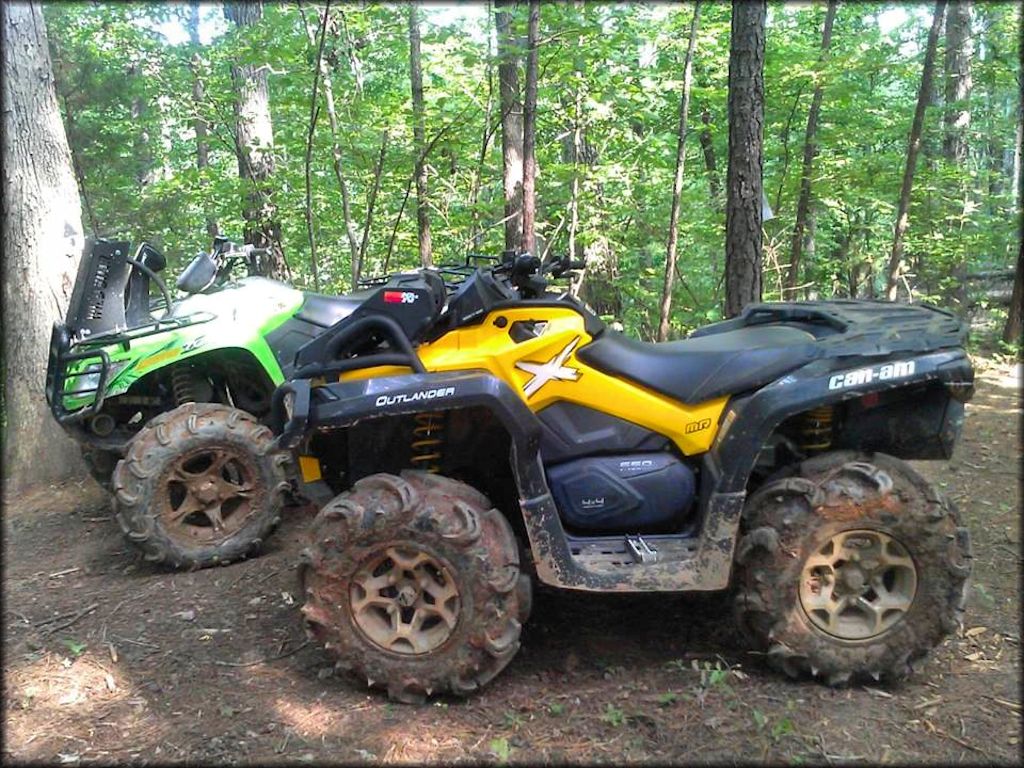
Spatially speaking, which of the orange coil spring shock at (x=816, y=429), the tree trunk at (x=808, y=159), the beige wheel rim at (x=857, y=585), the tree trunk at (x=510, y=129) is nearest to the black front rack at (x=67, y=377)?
the orange coil spring shock at (x=816, y=429)

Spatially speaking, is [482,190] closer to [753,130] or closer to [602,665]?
[753,130]

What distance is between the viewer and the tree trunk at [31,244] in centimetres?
602

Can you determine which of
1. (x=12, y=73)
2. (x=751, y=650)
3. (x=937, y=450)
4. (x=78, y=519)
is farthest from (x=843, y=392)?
(x=12, y=73)

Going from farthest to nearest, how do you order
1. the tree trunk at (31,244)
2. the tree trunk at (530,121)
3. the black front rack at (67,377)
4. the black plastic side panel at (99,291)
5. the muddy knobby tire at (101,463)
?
the tree trunk at (530,121)
the tree trunk at (31,244)
the muddy knobby tire at (101,463)
the black plastic side panel at (99,291)
the black front rack at (67,377)

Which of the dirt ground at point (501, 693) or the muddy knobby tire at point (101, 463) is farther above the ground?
the muddy knobby tire at point (101, 463)

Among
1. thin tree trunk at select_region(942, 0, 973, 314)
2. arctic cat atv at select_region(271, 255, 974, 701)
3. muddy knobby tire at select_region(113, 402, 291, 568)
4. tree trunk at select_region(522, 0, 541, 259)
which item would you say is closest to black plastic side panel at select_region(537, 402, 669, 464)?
arctic cat atv at select_region(271, 255, 974, 701)

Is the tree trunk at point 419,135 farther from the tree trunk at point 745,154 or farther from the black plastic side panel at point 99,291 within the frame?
the black plastic side panel at point 99,291

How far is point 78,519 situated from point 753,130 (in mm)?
5788

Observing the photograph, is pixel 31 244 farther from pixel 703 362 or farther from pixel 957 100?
pixel 957 100

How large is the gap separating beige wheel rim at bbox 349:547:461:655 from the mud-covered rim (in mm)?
1867

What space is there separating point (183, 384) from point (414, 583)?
274cm

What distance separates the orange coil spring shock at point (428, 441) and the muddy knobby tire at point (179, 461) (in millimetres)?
1628

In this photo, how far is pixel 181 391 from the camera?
16.5 feet

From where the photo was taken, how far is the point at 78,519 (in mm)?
5449
